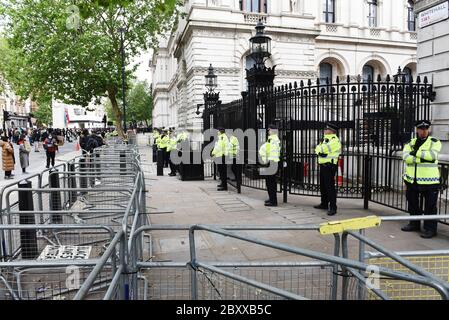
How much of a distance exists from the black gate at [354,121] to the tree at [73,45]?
20076mm

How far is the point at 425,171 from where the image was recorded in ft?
20.2

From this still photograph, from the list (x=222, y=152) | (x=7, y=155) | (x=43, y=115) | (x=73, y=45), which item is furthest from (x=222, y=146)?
(x=43, y=115)

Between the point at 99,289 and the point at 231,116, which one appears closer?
the point at 99,289

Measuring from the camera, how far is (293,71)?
31.4m

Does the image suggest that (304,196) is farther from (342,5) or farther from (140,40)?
(342,5)

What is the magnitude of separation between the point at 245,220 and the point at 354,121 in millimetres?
3585

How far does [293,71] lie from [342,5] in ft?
34.4

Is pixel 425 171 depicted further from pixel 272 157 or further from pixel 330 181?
pixel 272 157

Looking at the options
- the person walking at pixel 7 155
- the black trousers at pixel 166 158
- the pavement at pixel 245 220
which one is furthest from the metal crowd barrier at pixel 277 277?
the black trousers at pixel 166 158

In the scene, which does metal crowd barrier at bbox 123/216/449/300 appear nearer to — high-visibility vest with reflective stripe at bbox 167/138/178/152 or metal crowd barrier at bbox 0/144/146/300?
metal crowd barrier at bbox 0/144/146/300

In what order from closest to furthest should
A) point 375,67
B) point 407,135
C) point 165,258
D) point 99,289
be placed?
point 99,289
point 165,258
point 407,135
point 375,67

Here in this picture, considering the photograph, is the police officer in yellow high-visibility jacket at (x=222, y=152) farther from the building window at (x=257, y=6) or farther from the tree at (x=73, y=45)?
the building window at (x=257, y=6)

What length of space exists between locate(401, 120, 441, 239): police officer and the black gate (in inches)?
56.1
